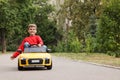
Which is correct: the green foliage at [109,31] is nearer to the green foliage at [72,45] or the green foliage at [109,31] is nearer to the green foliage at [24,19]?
the green foliage at [72,45]


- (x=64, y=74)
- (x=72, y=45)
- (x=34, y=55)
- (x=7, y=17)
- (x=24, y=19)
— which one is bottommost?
(x=72, y=45)

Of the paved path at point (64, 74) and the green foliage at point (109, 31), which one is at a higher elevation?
the green foliage at point (109, 31)

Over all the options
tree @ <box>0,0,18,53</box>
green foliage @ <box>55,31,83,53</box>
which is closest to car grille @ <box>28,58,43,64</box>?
green foliage @ <box>55,31,83,53</box>

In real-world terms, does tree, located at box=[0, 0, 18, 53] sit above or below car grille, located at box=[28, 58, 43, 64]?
above

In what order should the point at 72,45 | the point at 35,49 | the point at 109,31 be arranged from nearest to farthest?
the point at 35,49, the point at 109,31, the point at 72,45

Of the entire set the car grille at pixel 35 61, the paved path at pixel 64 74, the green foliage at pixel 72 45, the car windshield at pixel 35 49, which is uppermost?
the car windshield at pixel 35 49

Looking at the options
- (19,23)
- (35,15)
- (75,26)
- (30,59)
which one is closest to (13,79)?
(30,59)

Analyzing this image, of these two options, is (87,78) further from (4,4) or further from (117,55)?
(4,4)

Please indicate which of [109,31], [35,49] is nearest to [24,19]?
[109,31]

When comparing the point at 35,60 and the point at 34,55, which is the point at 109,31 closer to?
the point at 34,55

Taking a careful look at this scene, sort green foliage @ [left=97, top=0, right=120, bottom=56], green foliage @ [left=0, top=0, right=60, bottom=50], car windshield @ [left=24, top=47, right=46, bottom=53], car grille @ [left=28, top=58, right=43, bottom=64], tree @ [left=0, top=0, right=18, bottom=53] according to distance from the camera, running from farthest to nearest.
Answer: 1. green foliage @ [left=0, top=0, right=60, bottom=50]
2. tree @ [left=0, top=0, right=18, bottom=53]
3. green foliage @ [left=97, top=0, right=120, bottom=56]
4. car windshield @ [left=24, top=47, right=46, bottom=53]
5. car grille @ [left=28, top=58, right=43, bottom=64]

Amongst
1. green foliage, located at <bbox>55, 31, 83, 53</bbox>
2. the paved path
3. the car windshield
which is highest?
the car windshield

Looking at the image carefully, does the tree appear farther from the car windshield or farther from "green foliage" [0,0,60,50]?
the car windshield

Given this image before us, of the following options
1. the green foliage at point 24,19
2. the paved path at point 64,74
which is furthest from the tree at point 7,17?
the paved path at point 64,74
